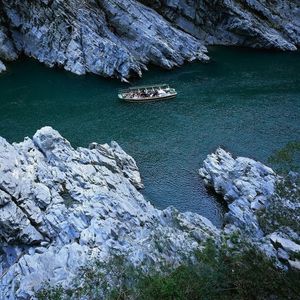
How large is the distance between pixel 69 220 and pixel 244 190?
18147 millimetres

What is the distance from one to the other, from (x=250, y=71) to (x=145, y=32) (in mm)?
22267

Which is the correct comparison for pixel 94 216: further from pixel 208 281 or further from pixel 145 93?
pixel 145 93

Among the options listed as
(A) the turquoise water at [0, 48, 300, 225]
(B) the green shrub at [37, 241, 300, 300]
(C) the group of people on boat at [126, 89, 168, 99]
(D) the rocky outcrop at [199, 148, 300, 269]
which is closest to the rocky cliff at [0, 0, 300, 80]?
(A) the turquoise water at [0, 48, 300, 225]

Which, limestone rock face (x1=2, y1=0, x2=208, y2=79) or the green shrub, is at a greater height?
the green shrub

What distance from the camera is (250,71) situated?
290ft

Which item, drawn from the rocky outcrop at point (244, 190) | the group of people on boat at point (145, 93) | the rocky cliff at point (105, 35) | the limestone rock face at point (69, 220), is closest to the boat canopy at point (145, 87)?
the group of people on boat at point (145, 93)

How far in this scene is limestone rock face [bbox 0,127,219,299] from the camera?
31062mm

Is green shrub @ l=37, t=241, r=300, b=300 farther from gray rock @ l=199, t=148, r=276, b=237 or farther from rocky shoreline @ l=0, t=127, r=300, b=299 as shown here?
gray rock @ l=199, t=148, r=276, b=237

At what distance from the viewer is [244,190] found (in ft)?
150

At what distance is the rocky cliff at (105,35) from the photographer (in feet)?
281

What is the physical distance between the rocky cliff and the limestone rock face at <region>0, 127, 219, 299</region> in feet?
124

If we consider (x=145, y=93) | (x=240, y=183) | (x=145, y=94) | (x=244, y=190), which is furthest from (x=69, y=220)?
(x=145, y=93)

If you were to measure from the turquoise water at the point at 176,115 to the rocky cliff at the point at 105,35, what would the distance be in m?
3.14

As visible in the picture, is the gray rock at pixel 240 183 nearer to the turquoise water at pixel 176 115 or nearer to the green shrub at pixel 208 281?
the turquoise water at pixel 176 115
